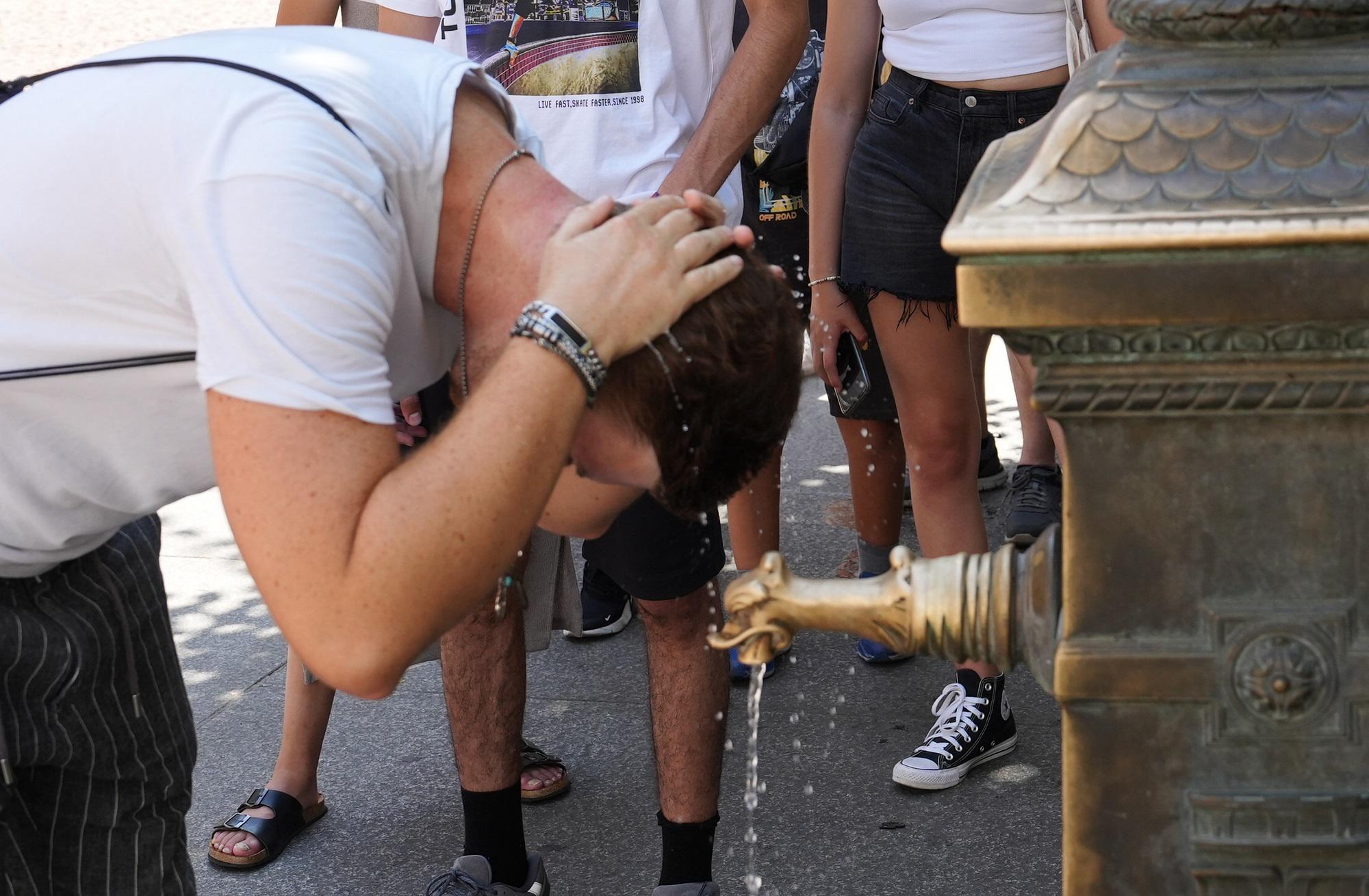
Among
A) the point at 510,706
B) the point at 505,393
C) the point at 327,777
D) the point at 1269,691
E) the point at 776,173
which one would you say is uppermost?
the point at 505,393

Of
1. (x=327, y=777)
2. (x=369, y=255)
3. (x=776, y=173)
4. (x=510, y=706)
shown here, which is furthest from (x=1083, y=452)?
(x=776, y=173)

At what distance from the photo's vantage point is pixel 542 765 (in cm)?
333

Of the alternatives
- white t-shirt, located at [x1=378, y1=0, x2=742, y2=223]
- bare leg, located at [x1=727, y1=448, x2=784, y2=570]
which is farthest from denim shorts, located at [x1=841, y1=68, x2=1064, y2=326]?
bare leg, located at [x1=727, y1=448, x2=784, y2=570]

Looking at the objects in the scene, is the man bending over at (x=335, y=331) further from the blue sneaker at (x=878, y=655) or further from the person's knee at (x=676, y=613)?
the blue sneaker at (x=878, y=655)

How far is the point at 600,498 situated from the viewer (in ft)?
6.20

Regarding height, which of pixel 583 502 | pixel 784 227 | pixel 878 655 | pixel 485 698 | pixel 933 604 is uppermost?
pixel 933 604

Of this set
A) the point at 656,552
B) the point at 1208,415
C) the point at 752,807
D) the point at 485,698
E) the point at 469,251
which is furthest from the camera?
the point at 752,807

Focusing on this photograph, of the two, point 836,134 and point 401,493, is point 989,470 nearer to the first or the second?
point 836,134

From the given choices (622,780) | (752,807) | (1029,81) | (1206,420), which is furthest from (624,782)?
(1206,420)

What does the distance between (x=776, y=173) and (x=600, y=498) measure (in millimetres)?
2274

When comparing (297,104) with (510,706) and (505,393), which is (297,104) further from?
(510,706)

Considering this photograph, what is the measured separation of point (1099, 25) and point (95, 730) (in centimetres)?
210

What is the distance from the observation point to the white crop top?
9.67 ft

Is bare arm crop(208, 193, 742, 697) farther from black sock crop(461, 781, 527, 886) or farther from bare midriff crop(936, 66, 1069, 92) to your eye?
bare midriff crop(936, 66, 1069, 92)
